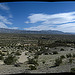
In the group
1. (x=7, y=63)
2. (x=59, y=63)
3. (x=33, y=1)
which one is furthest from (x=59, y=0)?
(x=7, y=63)

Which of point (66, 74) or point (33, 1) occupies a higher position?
point (33, 1)

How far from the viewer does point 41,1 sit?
1.62 meters

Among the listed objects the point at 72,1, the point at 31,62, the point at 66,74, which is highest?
the point at 72,1

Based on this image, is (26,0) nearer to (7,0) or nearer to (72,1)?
(7,0)

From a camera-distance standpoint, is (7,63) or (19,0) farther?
(7,63)

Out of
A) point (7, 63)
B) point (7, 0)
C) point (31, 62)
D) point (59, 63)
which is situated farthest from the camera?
point (31, 62)

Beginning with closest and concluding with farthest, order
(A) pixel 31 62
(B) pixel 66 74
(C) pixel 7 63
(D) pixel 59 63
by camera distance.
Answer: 1. (B) pixel 66 74
2. (D) pixel 59 63
3. (C) pixel 7 63
4. (A) pixel 31 62

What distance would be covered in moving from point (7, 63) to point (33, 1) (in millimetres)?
13228

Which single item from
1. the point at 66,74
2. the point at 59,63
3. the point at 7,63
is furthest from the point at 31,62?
the point at 66,74

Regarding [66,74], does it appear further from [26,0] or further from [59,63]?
[59,63]

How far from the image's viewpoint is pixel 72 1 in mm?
1638

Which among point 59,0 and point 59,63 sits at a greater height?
point 59,0

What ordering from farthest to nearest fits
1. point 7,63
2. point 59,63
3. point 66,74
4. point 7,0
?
point 7,63 → point 59,63 → point 66,74 → point 7,0

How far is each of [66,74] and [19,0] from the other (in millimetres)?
1280
